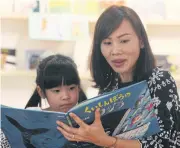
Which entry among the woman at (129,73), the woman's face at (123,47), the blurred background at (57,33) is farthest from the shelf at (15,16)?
the woman's face at (123,47)

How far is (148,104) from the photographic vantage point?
70cm

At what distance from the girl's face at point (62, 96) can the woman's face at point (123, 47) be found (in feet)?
0.68

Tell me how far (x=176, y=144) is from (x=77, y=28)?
1.01 m

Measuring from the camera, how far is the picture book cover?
657mm

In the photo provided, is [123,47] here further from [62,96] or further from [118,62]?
→ [62,96]

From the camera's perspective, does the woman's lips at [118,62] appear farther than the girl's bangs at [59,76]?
No

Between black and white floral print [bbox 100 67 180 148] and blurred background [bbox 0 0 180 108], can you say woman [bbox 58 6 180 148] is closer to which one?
black and white floral print [bbox 100 67 180 148]

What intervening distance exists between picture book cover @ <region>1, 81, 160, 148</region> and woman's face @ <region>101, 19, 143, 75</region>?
0.45 ft

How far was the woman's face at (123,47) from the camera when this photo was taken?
31.0 inches

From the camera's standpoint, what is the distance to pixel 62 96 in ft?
3.08

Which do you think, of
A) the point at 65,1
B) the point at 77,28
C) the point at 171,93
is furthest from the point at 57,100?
the point at 65,1

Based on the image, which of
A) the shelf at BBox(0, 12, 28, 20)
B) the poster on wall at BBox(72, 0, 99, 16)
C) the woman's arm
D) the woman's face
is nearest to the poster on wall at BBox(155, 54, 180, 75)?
the poster on wall at BBox(72, 0, 99, 16)

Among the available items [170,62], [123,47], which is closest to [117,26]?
[123,47]

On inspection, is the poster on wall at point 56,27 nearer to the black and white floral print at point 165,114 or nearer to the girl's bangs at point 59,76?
the girl's bangs at point 59,76
